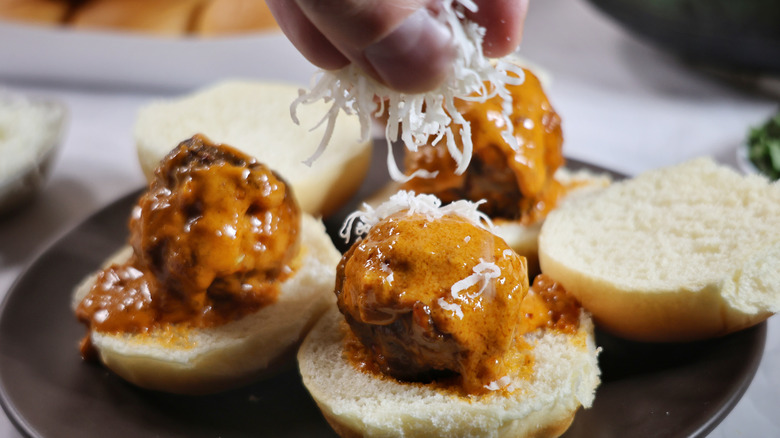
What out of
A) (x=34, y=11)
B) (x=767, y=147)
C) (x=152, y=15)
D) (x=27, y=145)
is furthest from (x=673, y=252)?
(x=34, y=11)

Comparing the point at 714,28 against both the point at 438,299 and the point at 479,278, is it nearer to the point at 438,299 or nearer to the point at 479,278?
the point at 479,278

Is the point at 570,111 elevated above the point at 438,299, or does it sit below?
below

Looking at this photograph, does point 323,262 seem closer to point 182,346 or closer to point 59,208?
point 182,346

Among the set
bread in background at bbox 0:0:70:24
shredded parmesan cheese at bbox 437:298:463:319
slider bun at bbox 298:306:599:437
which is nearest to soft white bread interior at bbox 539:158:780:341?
slider bun at bbox 298:306:599:437

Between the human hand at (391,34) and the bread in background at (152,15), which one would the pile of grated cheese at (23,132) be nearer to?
the bread in background at (152,15)

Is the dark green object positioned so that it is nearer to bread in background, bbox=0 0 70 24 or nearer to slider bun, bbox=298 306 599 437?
slider bun, bbox=298 306 599 437

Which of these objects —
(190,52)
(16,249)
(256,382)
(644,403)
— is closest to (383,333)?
(256,382)
